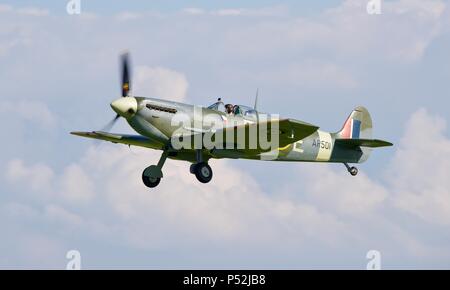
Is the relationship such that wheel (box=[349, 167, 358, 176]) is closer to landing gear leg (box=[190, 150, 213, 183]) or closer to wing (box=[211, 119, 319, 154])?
wing (box=[211, 119, 319, 154])

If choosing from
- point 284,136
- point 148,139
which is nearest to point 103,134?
point 148,139

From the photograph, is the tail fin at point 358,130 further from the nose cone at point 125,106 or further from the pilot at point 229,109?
the nose cone at point 125,106

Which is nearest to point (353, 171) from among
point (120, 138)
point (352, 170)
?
point (352, 170)

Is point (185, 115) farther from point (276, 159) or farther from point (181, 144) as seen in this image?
point (276, 159)

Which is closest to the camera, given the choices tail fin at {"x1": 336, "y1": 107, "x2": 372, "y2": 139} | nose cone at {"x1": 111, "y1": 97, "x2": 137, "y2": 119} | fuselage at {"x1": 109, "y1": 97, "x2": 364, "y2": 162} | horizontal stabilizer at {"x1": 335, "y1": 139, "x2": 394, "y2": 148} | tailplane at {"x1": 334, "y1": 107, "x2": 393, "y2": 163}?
nose cone at {"x1": 111, "y1": 97, "x2": 137, "y2": 119}

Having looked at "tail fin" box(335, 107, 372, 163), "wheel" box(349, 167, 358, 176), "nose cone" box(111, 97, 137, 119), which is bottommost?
"wheel" box(349, 167, 358, 176)

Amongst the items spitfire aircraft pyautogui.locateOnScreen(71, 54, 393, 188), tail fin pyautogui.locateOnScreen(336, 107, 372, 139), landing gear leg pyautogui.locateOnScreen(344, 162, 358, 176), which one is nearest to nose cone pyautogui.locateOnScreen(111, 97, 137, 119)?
spitfire aircraft pyautogui.locateOnScreen(71, 54, 393, 188)

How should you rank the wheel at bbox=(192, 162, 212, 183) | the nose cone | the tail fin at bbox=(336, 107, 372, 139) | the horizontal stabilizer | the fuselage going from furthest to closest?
the tail fin at bbox=(336, 107, 372, 139) < the horizontal stabilizer < the wheel at bbox=(192, 162, 212, 183) < the fuselage < the nose cone

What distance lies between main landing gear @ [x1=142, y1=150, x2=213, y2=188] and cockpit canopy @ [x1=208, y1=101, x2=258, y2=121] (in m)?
1.14

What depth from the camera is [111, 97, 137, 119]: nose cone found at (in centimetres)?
2220

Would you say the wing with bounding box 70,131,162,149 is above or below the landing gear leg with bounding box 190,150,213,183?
above

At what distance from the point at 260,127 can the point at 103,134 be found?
14.2ft

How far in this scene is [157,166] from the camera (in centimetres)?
2366

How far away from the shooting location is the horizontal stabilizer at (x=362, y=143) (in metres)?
24.6
